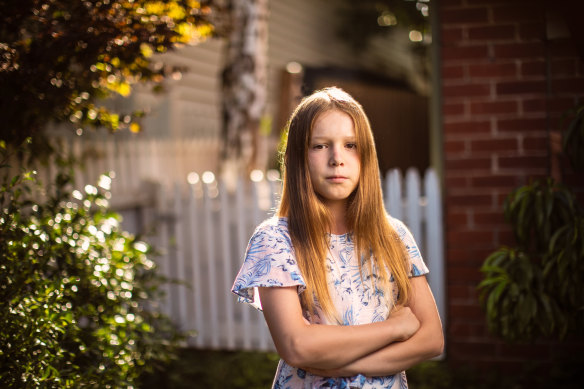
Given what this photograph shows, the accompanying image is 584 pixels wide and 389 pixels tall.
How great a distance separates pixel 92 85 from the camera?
294 centimetres

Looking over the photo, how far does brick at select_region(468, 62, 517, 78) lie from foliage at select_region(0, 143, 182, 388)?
2.26 metres

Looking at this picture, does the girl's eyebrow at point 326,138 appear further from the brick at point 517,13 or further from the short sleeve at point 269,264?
the brick at point 517,13

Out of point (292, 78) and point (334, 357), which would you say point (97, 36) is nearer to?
point (334, 357)

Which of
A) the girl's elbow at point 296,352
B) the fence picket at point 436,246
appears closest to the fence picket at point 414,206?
the fence picket at point 436,246

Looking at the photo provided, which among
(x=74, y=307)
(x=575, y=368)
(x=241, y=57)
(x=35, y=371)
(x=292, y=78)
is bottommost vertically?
(x=575, y=368)

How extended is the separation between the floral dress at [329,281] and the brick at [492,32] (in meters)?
2.28

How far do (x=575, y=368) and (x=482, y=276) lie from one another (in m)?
0.78

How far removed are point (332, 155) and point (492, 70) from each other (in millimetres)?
2305

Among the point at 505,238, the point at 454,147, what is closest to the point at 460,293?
the point at 505,238

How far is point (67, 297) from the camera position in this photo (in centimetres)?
252

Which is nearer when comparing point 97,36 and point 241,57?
point 97,36

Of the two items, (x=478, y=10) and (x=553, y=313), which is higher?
(x=478, y=10)

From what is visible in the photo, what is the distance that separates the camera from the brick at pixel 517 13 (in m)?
3.52

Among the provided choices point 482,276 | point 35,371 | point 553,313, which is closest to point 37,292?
point 35,371
